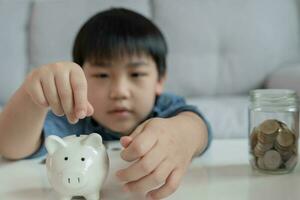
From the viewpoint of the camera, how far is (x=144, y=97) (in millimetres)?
928

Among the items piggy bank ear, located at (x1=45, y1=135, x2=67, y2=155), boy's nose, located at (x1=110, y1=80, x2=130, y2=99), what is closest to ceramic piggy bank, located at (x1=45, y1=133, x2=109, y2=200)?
piggy bank ear, located at (x1=45, y1=135, x2=67, y2=155)

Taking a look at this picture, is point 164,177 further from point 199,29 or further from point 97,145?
point 199,29

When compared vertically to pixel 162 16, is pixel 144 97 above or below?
below

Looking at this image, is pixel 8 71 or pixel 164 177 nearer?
pixel 164 177

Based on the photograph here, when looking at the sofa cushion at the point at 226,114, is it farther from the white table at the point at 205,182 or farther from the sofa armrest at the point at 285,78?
the white table at the point at 205,182

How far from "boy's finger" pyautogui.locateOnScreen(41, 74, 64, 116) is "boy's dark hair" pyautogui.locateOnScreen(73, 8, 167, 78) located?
0.40 metres

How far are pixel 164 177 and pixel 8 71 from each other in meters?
1.33

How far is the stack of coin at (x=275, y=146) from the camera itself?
0.59 metres

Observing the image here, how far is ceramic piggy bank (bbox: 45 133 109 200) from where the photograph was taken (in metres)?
0.47

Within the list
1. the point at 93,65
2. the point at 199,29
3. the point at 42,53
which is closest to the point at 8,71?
the point at 42,53

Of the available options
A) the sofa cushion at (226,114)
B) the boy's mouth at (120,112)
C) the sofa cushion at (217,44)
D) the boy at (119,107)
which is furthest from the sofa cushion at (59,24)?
the boy's mouth at (120,112)

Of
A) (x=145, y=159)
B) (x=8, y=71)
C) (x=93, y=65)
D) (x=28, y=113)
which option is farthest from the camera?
(x=8, y=71)

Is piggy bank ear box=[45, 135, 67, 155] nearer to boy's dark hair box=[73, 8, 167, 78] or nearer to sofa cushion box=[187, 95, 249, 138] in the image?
boy's dark hair box=[73, 8, 167, 78]

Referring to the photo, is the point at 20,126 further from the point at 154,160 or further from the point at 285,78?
the point at 285,78
